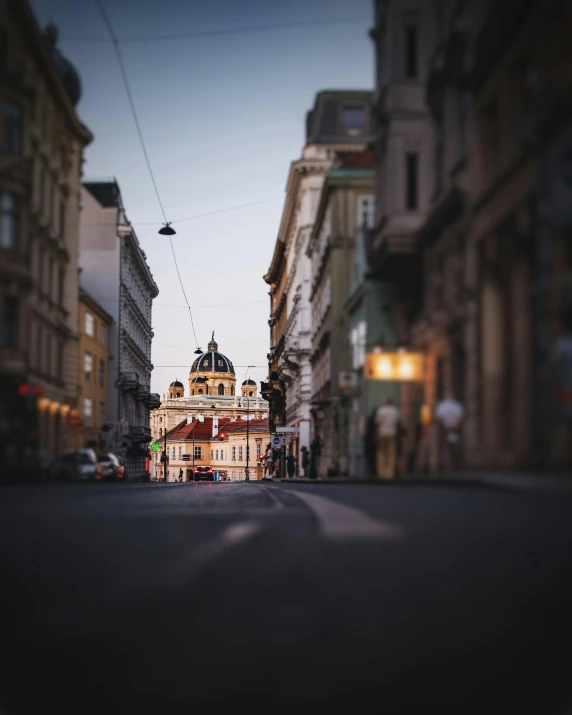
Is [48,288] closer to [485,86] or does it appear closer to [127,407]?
[127,407]

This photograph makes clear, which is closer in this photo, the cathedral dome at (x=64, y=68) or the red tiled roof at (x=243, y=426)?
the cathedral dome at (x=64, y=68)

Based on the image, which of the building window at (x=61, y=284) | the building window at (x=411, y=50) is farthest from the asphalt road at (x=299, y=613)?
the building window at (x=411, y=50)

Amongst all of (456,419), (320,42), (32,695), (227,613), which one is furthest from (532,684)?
(320,42)

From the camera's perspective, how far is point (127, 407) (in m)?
6.70

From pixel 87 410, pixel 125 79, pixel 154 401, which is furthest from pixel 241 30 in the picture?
pixel 154 401

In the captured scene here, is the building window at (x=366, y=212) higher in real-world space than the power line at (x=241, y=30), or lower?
lower

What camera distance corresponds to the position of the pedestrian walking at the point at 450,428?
4.82 m

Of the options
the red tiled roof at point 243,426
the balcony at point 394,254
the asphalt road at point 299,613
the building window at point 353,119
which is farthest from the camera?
the red tiled roof at point 243,426

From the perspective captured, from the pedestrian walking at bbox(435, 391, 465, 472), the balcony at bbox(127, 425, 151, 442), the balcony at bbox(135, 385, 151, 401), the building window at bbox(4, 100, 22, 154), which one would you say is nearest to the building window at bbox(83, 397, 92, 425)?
the balcony at bbox(127, 425, 151, 442)

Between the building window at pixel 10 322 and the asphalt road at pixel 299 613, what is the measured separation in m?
0.73

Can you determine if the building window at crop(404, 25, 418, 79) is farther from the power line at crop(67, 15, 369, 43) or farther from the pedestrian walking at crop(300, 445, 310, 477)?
the pedestrian walking at crop(300, 445, 310, 477)

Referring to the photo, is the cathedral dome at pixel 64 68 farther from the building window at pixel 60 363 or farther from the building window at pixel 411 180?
the building window at pixel 411 180

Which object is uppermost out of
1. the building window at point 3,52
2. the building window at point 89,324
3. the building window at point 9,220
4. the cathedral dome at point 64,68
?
the cathedral dome at point 64,68

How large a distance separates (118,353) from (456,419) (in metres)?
2.42
